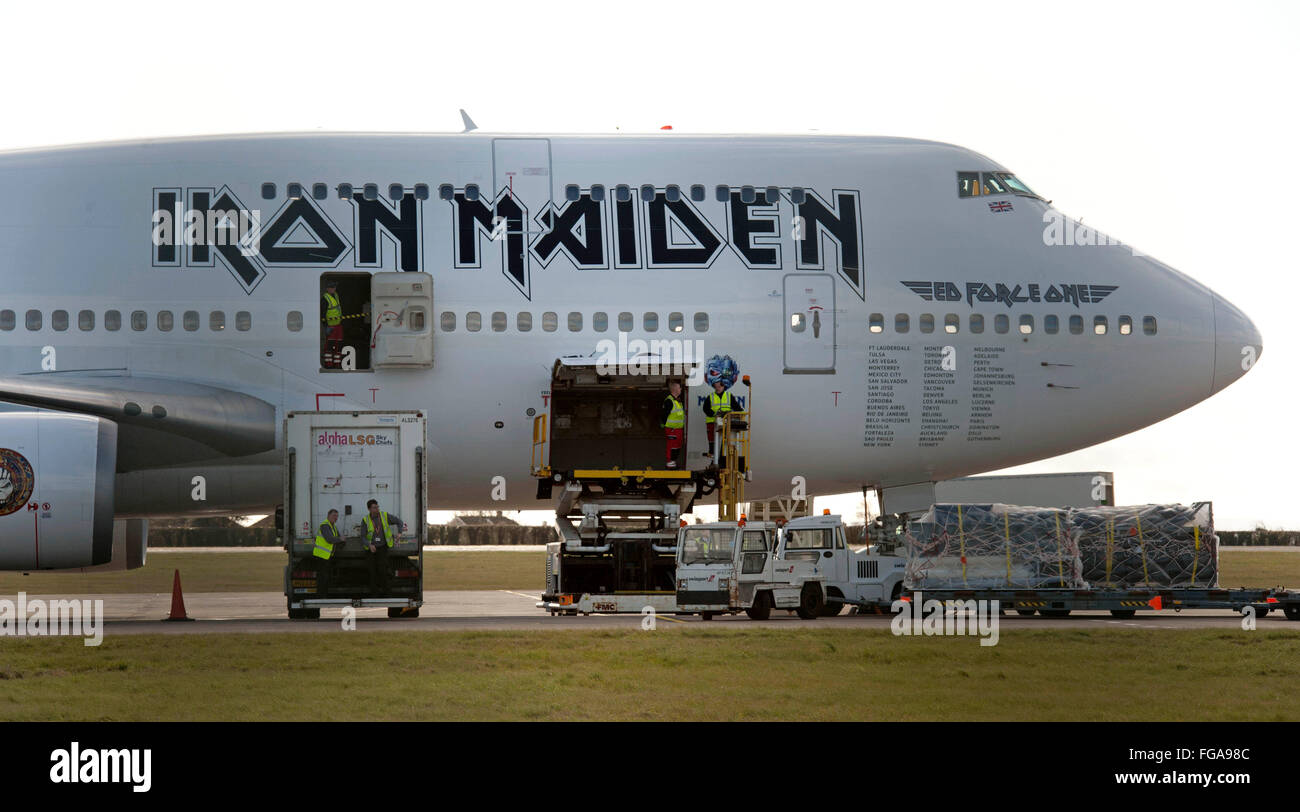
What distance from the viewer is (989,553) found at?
1808cm

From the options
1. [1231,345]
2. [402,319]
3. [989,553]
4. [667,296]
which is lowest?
[989,553]

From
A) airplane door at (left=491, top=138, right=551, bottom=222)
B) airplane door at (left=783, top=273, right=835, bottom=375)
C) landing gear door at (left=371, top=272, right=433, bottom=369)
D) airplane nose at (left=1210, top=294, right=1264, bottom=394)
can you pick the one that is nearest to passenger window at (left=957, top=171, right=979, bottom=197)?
airplane door at (left=783, top=273, right=835, bottom=375)

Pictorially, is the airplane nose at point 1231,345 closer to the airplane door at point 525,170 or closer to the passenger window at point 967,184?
the passenger window at point 967,184

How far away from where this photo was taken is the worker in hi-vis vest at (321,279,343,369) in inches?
725

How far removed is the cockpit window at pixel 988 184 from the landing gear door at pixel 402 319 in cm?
785

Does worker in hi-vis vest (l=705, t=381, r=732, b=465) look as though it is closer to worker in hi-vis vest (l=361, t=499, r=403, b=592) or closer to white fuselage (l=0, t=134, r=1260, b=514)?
white fuselage (l=0, t=134, r=1260, b=514)

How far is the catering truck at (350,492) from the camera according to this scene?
1705 centimetres

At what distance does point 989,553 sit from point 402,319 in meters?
8.32

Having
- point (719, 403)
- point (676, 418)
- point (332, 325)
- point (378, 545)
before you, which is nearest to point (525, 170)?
point (332, 325)

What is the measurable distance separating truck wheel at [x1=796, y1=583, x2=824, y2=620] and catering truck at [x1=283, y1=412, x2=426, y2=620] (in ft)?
16.6

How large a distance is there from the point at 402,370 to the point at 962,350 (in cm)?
773

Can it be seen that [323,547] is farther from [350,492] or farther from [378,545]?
[350,492]

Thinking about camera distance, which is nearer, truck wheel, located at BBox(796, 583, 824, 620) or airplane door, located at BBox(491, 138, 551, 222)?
truck wheel, located at BBox(796, 583, 824, 620)
